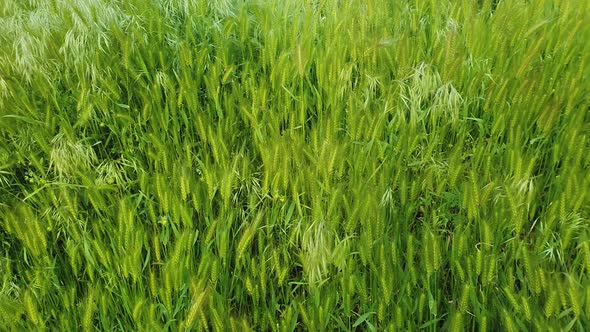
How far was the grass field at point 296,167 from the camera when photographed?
1.25 meters

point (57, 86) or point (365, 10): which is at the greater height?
point (365, 10)

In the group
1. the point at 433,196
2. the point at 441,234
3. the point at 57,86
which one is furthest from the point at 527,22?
the point at 57,86

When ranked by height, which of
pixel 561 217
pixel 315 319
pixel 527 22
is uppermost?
pixel 527 22

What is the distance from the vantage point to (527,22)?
168 centimetres

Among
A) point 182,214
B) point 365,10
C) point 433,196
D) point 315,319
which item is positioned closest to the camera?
point 315,319

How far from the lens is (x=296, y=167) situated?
4.66 feet

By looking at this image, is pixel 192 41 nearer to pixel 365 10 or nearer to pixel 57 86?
pixel 57 86

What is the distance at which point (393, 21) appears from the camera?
1.81 metres

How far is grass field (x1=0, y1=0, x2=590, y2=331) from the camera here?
125 centimetres

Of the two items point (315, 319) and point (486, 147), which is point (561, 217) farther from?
point (315, 319)

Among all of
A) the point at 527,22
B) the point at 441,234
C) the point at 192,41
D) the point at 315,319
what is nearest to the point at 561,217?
the point at 441,234

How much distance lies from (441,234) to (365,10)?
721 millimetres

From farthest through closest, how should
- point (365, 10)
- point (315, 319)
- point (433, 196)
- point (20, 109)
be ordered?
point (365, 10), point (20, 109), point (433, 196), point (315, 319)

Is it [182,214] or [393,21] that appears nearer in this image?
[182,214]
